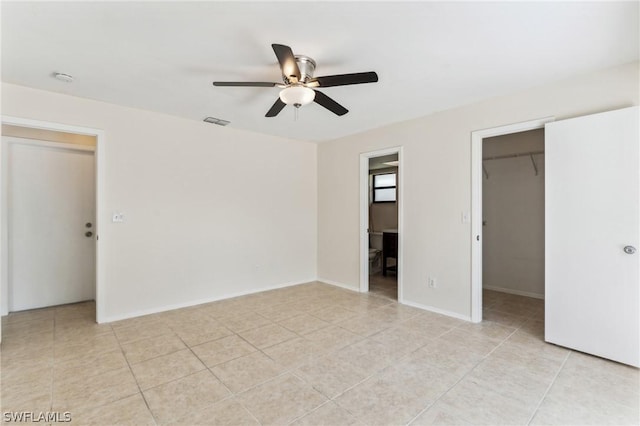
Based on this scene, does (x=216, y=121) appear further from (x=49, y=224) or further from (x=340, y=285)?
(x=340, y=285)

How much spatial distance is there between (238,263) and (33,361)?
236 cm

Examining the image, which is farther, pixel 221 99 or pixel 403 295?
pixel 403 295

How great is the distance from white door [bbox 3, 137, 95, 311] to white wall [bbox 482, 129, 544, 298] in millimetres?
5960

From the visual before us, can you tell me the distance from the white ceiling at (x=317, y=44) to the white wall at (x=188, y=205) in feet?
1.32

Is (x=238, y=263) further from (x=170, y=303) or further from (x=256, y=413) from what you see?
(x=256, y=413)

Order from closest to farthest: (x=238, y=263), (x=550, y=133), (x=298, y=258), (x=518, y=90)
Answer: (x=550, y=133)
(x=518, y=90)
(x=238, y=263)
(x=298, y=258)

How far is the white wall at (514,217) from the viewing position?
14.3ft

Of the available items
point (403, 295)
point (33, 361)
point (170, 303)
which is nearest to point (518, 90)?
point (403, 295)

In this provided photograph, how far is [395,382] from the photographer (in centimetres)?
218

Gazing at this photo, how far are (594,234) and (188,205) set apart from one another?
14.2 ft

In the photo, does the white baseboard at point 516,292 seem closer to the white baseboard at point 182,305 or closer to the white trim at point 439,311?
the white trim at point 439,311

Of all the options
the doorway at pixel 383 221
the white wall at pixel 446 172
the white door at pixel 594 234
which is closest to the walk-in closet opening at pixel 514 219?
the white wall at pixel 446 172

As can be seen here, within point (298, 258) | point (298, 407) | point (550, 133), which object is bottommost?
point (298, 407)

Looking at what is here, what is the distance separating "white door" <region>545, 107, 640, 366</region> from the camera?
237 centimetres
